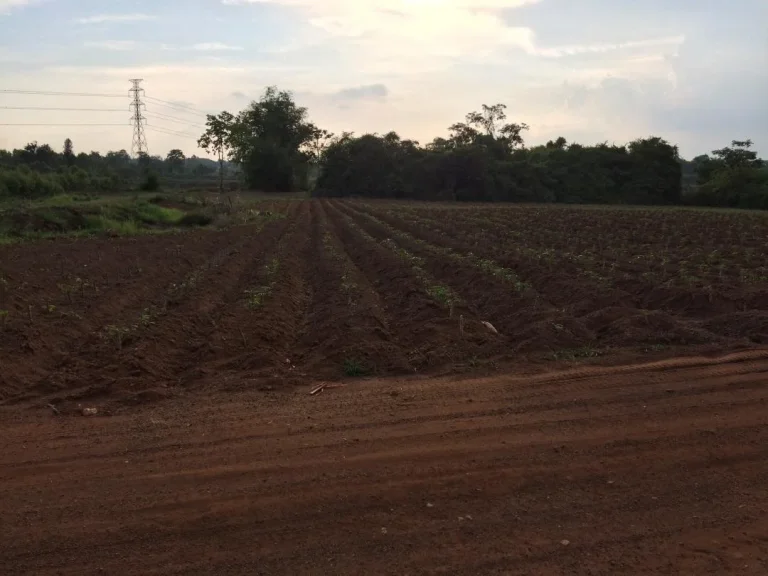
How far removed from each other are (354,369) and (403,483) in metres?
3.06

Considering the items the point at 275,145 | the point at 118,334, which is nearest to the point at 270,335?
the point at 118,334

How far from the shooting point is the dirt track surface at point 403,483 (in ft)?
12.7

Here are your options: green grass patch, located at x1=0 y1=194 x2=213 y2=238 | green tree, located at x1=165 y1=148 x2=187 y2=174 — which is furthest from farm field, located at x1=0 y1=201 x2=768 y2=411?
green tree, located at x1=165 y1=148 x2=187 y2=174

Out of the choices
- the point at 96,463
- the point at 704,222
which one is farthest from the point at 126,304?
the point at 704,222

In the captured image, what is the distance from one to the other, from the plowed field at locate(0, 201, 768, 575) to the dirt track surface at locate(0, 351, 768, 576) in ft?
0.07

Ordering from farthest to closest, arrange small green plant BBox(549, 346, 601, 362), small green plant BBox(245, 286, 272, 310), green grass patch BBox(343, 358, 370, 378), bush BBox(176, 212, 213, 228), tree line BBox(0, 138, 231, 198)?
tree line BBox(0, 138, 231, 198) < bush BBox(176, 212, 213, 228) < small green plant BBox(245, 286, 272, 310) < small green plant BBox(549, 346, 601, 362) < green grass patch BBox(343, 358, 370, 378)

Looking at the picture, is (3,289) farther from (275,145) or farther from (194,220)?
(275,145)

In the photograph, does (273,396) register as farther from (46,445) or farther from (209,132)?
(209,132)

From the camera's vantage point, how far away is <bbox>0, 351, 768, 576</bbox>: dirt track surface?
3.88 m

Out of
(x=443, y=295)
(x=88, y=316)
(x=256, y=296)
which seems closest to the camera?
(x=88, y=316)

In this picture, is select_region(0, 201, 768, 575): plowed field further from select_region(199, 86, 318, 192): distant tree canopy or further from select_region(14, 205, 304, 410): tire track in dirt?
select_region(199, 86, 318, 192): distant tree canopy

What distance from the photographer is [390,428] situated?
5801 mm

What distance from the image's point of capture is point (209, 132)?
50625 millimetres

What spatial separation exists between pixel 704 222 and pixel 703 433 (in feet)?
92.2
